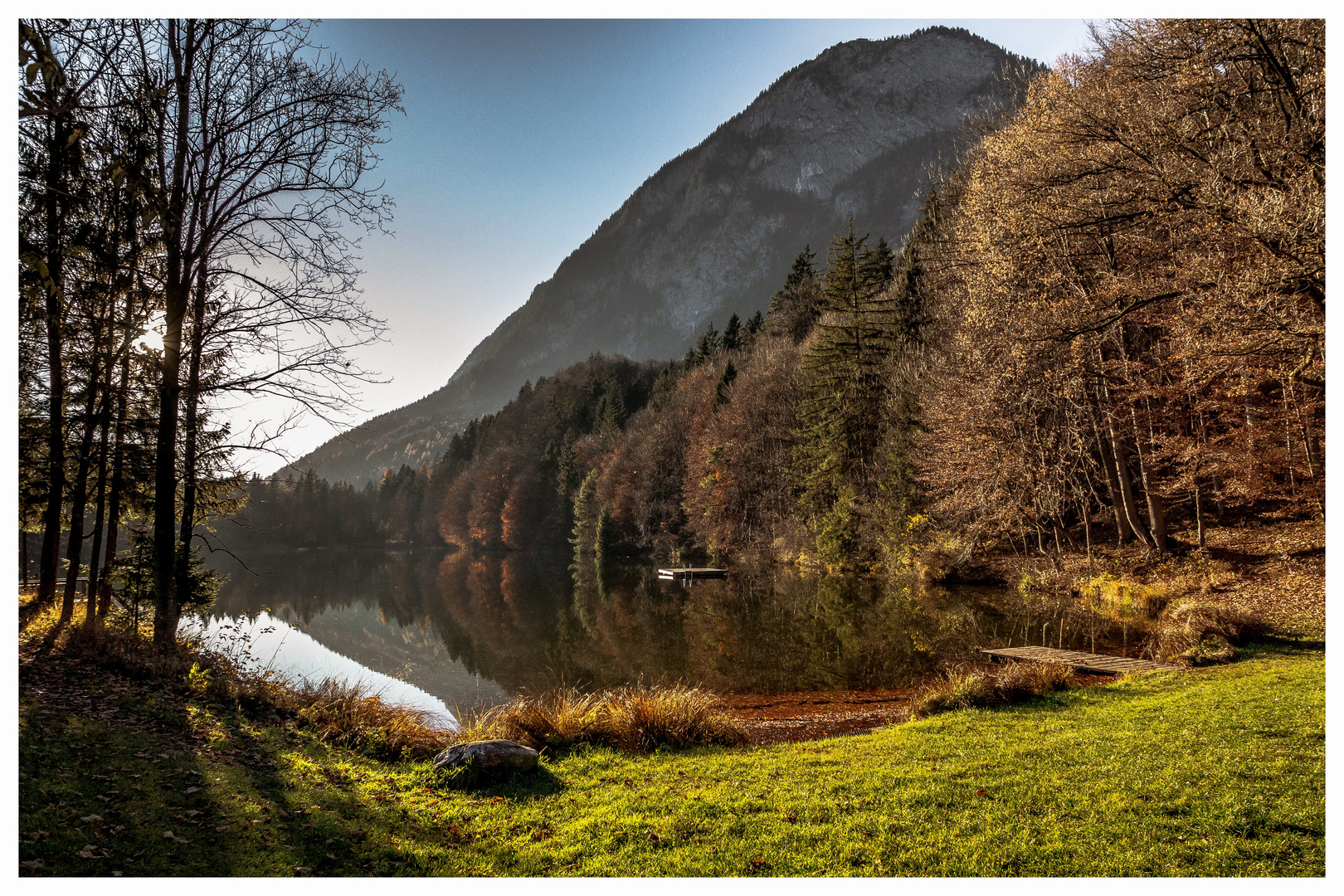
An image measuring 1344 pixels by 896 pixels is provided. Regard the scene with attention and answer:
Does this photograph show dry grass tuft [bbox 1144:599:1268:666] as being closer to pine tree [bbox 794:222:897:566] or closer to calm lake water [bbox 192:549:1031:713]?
calm lake water [bbox 192:549:1031:713]

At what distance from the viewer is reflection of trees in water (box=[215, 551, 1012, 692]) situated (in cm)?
1445

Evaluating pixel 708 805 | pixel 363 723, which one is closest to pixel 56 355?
pixel 363 723

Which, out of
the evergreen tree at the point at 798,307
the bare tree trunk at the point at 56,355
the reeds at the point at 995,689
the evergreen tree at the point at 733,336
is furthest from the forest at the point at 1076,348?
the evergreen tree at the point at 733,336

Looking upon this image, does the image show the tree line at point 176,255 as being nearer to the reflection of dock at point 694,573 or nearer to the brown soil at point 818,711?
the brown soil at point 818,711

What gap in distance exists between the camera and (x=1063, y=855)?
13.4ft

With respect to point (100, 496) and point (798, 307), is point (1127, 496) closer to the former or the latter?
point (100, 496)

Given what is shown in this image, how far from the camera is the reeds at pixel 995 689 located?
30.8ft

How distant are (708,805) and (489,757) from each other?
94.1 inches

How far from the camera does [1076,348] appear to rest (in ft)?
49.4

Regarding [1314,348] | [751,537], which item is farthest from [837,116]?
[1314,348]

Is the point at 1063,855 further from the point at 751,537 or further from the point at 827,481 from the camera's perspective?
the point at 751,537

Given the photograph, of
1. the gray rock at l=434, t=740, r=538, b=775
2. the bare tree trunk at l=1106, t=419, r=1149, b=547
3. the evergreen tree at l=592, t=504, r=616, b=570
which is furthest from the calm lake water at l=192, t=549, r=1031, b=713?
the evergreen tree at l=592, t=504, r=616, b=570

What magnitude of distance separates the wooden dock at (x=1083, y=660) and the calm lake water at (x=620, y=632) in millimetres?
916

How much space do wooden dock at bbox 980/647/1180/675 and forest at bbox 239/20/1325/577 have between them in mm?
5101
